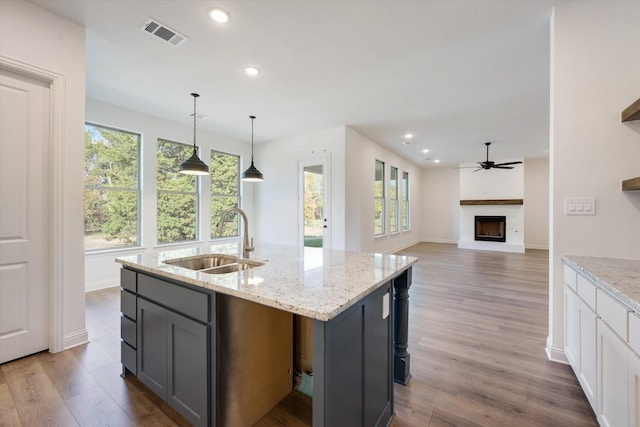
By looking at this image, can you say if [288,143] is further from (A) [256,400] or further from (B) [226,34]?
(A) [256,400]

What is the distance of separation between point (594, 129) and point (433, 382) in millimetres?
2221

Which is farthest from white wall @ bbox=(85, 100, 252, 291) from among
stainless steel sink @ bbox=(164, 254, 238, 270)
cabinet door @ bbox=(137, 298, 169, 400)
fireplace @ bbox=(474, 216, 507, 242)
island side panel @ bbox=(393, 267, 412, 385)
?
fireplace @ bbox=(474, 216, 507, 242)

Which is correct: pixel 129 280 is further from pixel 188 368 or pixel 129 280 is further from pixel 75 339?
pixel 75 339

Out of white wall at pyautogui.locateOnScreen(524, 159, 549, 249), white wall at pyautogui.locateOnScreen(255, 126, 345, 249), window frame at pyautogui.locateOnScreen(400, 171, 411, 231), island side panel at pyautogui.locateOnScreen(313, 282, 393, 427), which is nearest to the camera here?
island side panel at pyautogui.locateOnScreen(313, 282, 393, 427)

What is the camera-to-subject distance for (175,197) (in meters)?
5.06

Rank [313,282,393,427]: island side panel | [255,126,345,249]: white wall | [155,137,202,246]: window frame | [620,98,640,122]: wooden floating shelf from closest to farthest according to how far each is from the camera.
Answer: [313,282,393,427]: island side panel
[620,98,640,122]: wooden floating shelf
[155,137,202,246]: window frame
[255,126,345,249]: white wall

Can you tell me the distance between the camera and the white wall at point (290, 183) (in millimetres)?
5215

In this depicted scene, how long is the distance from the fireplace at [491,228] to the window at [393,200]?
2.89m

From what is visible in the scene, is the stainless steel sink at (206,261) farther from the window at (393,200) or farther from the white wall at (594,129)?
the window at (393,200)

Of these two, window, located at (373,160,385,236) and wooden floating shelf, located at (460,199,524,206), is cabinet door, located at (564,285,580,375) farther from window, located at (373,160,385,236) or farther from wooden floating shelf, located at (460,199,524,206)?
wooden floating shelf, located at (460,199,524,206)

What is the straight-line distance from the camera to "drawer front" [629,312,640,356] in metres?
1.08

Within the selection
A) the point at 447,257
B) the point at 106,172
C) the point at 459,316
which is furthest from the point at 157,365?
the point at 447,257

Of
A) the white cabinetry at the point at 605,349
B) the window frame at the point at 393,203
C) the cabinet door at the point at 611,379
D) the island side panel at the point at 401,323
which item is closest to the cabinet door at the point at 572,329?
the white cabinetry at the point at 605,349

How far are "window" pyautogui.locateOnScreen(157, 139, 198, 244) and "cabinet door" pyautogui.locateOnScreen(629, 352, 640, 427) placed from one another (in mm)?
5562
